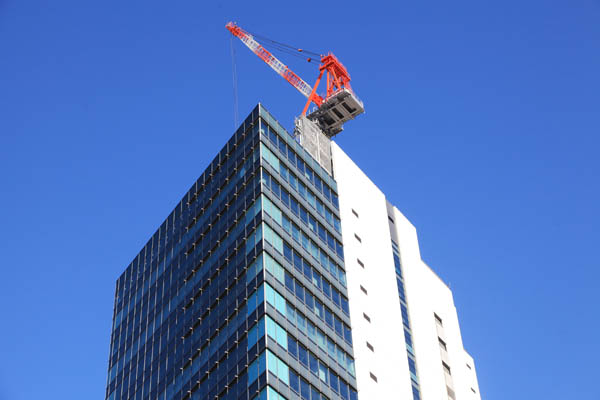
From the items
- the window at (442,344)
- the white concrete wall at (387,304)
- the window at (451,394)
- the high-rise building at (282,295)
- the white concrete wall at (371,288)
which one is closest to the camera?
the high-rise building at (282,295)

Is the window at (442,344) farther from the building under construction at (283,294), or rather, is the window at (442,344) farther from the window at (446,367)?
the window at (446,367)

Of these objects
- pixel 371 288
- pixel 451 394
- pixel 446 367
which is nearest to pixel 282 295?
pixel 371 288

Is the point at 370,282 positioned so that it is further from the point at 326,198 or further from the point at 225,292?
the point at 225,292

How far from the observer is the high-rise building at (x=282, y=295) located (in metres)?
96.6

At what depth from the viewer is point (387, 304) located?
4424 inches

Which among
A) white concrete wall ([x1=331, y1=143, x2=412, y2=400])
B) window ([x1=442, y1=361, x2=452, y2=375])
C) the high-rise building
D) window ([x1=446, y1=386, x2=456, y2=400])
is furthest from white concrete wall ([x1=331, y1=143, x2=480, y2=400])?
window ([x1=446, y1=386, x2=456, y2=400])

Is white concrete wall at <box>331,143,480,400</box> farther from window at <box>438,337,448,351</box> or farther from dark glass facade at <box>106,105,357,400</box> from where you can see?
dark glass facade at <box>106,105,357,400</box>

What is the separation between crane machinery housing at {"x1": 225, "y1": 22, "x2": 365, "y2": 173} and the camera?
12225 centimetres

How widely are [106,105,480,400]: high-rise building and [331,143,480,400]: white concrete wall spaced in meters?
0.17

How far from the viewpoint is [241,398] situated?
91.2 metres

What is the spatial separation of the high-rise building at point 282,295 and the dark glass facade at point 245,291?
157mm

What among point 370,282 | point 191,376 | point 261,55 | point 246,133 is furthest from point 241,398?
point 261,55

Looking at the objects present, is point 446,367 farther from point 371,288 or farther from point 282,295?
point 282,295

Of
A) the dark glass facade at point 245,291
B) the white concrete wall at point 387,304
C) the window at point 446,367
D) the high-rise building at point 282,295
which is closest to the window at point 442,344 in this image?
the high-rise building at point 282,295
